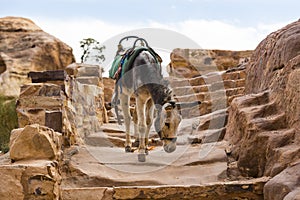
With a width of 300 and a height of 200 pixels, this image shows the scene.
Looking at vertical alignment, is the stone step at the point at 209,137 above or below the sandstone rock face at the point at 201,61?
below

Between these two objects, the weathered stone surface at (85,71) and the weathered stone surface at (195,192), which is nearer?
the weathered stone surface at (195,192)

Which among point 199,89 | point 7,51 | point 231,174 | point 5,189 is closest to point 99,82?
point 199,89

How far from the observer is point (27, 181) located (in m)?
2.43

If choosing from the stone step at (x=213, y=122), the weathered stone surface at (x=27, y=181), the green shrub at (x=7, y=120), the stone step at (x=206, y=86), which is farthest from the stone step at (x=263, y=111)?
the green shrub at (x=7, y=120)

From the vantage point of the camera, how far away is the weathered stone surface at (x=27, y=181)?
241cm

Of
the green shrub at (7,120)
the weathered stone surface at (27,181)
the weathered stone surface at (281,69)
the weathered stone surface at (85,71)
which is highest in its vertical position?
the weathered stone surface at (281,69)

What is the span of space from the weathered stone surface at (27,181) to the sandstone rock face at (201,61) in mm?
11963

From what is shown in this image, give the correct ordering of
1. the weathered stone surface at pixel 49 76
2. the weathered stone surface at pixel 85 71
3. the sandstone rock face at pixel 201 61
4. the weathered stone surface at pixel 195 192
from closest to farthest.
A: 1. the weathered stone surface at pixel 195 192
2. the weathered stone surface at pixel 49 76
3. the weathered stone surface at pixel 85 71
4. the sandstone rock face at pixel 201 61

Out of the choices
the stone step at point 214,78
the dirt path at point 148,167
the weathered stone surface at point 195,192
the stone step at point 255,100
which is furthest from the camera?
the stone step at point 214,78

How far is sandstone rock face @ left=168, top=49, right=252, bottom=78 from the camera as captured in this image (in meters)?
14.8

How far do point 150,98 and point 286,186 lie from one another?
2.62 meters

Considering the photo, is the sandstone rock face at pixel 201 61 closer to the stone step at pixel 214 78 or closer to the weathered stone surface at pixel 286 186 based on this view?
the stone step at pixel 214 78

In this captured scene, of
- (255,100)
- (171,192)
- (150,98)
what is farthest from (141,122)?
(171,192)

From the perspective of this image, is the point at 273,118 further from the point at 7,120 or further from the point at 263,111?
the point at 7,120
